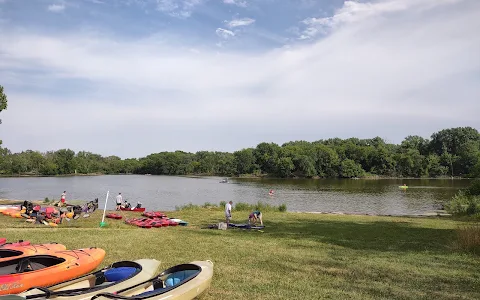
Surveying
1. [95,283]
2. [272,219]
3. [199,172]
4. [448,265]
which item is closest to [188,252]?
[95,283]

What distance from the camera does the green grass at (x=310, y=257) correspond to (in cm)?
802

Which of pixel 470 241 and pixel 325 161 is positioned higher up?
pixel 325 161

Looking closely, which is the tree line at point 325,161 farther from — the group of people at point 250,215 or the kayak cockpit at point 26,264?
the kayak cockpit at point 26,264

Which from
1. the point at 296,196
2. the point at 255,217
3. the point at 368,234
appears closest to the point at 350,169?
the point at 296,196

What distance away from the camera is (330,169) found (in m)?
119

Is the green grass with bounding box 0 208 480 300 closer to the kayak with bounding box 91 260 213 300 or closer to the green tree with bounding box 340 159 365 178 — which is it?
the kayak with bounding box 91 260 213 300

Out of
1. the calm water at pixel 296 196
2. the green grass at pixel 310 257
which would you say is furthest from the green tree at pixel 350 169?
the green grass at pixel 310 257

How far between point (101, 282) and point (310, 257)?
247 inches

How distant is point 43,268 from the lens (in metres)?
8.36

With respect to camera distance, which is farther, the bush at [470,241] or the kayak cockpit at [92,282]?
the bush at [470,241]

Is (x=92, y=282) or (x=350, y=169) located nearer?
(x=92, y=282)

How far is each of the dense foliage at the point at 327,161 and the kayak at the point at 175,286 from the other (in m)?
110

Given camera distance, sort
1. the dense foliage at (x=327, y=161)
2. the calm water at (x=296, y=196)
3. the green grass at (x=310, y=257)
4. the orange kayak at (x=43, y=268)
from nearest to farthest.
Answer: the orange kayak at (x=43, y=268), the green grass at (x=310, y=257), the calm water at (x=296, y=196), the dense foliage at (x=327, y=161)

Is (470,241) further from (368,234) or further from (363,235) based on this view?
(368,234)
